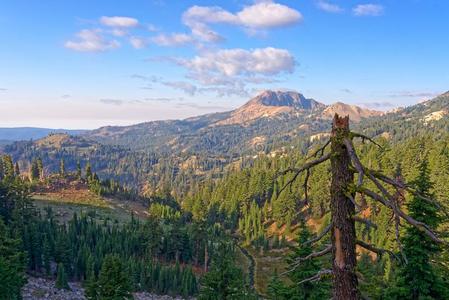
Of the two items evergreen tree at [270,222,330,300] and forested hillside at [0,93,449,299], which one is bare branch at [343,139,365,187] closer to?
forested hillside at [0,93,449,299]

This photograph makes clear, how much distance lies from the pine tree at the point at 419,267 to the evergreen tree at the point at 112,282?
26679 mm

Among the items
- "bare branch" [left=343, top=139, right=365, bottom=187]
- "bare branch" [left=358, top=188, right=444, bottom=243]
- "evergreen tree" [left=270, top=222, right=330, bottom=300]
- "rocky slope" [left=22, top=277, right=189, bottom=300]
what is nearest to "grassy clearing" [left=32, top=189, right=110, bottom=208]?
"rocky slope" [left=22, top=277, right=189, bottom=300]

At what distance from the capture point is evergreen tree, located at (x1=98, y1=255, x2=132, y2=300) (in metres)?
37.5

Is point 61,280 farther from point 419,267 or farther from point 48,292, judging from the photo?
point 419,267

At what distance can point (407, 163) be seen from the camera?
13012 cm

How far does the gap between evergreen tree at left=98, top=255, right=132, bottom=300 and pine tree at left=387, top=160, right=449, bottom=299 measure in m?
26.7

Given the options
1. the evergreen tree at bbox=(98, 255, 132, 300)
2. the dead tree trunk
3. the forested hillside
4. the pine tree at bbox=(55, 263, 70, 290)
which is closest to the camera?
the dead tree trunk

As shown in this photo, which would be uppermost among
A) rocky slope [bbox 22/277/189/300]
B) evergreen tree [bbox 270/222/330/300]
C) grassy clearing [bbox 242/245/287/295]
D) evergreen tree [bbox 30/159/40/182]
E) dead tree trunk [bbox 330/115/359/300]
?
dead tree trunk [bbox 330/115/359/300]

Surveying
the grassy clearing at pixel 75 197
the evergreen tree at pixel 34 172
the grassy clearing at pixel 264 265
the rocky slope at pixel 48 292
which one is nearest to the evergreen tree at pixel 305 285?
the rocky slope at pixel 48 292

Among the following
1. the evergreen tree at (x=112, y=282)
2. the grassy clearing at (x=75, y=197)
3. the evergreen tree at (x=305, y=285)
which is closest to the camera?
the evergreen tree at (x=305, y=285)

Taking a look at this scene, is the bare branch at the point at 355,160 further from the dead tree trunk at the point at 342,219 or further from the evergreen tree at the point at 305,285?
the evergreen tree at the point at 305,285

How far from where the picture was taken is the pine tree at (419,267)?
2078 centimetres

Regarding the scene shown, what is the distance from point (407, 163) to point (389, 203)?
135740mm

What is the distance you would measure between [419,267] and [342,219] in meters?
14.3
